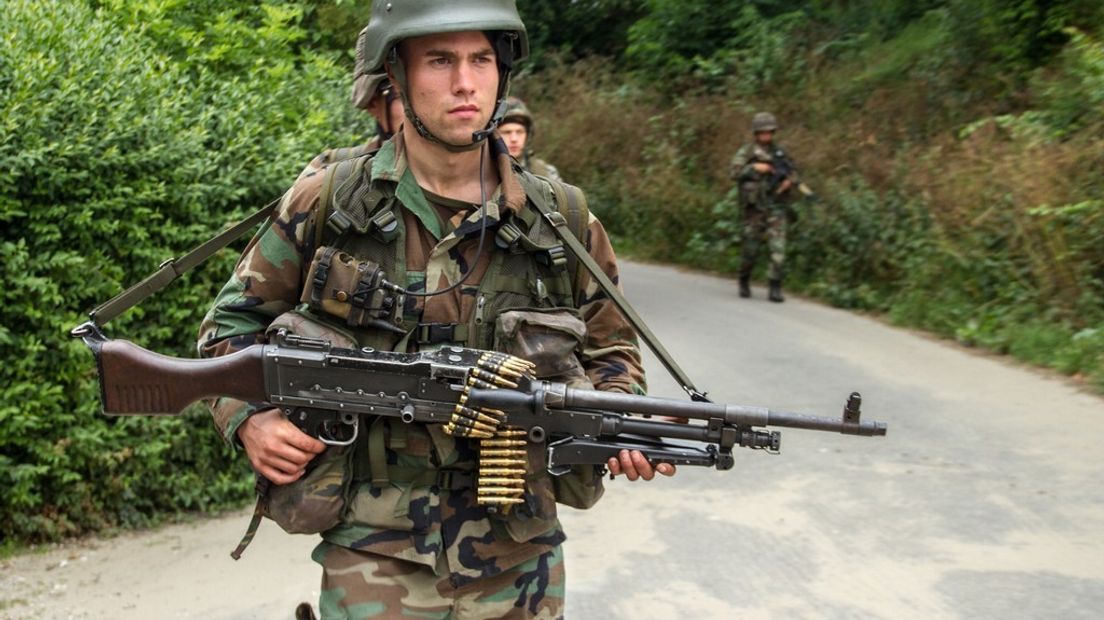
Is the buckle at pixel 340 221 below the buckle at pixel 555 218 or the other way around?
below

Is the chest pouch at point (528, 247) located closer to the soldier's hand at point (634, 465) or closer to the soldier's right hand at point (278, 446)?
the soldier's hand at point (634, 465)

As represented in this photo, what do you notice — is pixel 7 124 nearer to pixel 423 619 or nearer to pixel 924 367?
pixel 423 619

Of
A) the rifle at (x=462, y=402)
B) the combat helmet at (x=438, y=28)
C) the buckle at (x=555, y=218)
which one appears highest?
the combat helmet at (x=438, y=28)

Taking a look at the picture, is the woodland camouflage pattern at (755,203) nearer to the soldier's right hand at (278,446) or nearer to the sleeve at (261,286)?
the sleeve at (261,286)

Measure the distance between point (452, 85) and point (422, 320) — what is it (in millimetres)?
547

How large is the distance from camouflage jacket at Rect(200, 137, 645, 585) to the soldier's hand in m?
0.13

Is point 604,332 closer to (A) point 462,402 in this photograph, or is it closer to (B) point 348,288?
(A) point 462,402

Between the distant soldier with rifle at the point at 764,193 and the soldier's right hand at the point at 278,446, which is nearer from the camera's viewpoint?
the soldier's right hand at the point at 278,446

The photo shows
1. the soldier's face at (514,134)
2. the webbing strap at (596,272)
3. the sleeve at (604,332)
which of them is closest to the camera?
the webbing strap at (596,272)

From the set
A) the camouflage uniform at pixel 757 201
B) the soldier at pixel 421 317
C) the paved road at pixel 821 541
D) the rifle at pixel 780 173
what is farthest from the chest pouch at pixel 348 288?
the rifle at pixel 780 173

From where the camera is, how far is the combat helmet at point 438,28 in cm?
263

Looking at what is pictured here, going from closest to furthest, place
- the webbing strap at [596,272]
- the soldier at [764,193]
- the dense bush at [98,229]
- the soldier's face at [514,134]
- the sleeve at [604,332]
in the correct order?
the webbing strap at [596,272], the sleeve at [604,332], the dense bush at [98,229], the soldier's face at [514,134], the soldier at [764,193]

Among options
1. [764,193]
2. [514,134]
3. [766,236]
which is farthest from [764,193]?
[514,134]

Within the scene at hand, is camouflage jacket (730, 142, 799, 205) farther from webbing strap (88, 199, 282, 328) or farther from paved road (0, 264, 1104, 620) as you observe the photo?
webbing strap (88, 199, 282, 328)
